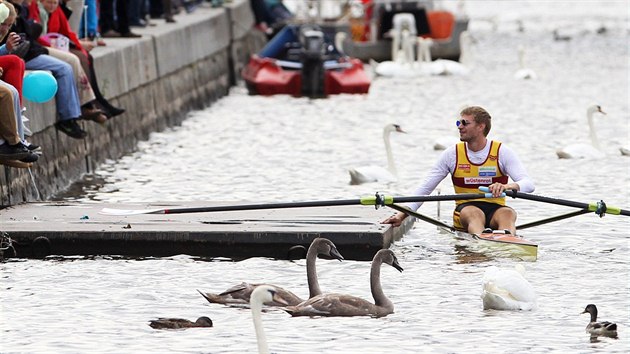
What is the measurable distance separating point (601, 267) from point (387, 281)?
1797 millimetres

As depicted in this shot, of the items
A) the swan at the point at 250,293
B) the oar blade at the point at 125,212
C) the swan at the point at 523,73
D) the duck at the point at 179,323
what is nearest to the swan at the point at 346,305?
the swan at the point at 250,293

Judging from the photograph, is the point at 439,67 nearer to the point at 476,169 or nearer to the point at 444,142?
the point at 444,142

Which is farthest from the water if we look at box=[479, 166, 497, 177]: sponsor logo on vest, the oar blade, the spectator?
the spectator

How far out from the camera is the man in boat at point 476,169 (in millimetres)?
14234

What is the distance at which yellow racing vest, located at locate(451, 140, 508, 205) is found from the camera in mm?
14359

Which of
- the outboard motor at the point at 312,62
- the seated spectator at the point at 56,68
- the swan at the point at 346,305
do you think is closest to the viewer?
the swan at the point at 346,305

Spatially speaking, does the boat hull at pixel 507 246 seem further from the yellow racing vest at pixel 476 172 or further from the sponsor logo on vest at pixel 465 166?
the sponsor logo on vest at pixel 465 166

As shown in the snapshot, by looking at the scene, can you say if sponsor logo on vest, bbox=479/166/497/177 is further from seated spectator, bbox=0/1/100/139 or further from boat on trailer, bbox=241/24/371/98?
boat on trailer, bbox=241/24/371/98

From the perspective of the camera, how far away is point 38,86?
16438 mm

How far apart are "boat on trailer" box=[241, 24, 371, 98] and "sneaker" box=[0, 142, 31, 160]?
56.4 feet

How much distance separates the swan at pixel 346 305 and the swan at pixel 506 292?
27.0 inches

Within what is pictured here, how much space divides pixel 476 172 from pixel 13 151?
3902 millimetres

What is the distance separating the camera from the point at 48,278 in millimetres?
13273

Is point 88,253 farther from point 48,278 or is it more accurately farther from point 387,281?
point 387,281
